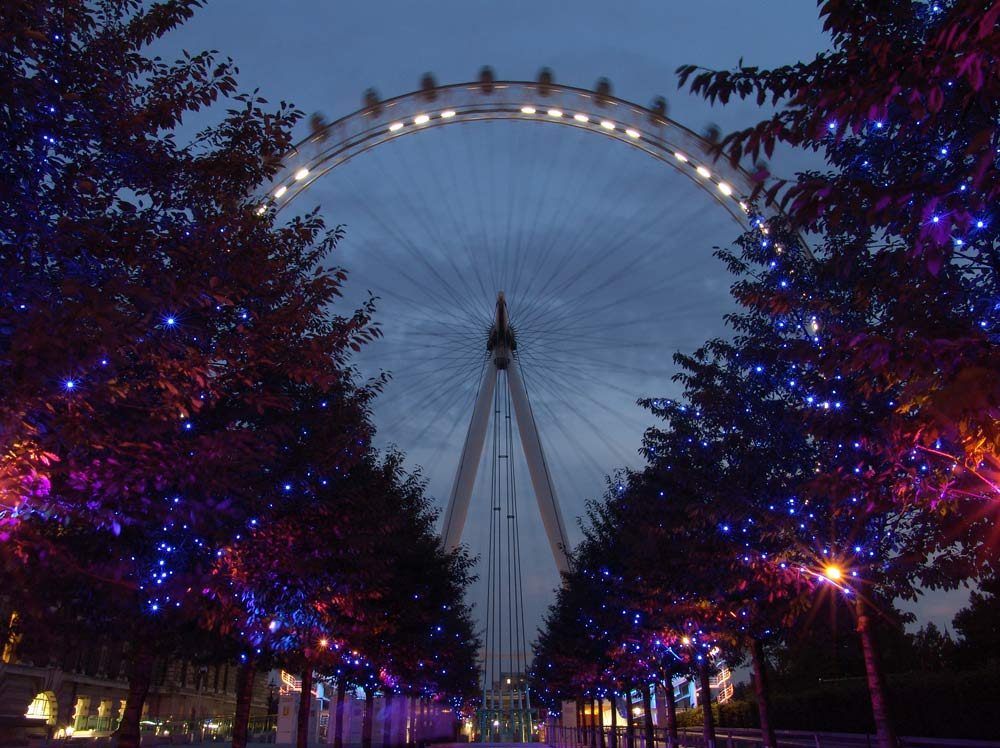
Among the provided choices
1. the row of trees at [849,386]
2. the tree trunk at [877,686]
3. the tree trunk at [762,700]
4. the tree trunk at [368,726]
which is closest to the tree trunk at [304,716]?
the tree trunk at [368,726]

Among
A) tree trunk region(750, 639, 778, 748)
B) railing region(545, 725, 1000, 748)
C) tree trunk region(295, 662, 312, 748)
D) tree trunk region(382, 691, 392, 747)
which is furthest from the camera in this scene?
tree trunk region(382, 691, 392, 747)

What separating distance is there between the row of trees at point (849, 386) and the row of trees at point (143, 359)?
5.04 m

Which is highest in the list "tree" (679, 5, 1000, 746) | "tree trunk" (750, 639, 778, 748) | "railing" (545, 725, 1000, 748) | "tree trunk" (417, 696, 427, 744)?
"tree" (679, 5, 1000, 746)

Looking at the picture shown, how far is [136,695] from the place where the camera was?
38.0 ft

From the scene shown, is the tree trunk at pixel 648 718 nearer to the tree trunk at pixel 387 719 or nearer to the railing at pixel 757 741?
the railing at pixel 757 741

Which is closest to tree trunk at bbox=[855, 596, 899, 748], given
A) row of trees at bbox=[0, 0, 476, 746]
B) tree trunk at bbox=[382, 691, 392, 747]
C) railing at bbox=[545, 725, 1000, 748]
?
railing at bbox=[545, 725, 1000, 748]

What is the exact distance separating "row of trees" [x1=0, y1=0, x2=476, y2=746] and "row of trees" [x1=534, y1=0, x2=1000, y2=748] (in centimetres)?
504

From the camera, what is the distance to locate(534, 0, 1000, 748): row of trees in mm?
3906

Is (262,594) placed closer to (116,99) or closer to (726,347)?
(116,99)

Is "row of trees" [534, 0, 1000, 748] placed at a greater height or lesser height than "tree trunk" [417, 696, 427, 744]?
greater

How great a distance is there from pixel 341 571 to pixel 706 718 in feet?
33.6

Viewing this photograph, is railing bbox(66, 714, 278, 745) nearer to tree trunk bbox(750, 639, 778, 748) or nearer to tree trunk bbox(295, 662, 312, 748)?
tree trunk bbox(295, 662, 312, 748)

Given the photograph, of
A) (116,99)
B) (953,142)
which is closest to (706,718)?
Result: (953,142)

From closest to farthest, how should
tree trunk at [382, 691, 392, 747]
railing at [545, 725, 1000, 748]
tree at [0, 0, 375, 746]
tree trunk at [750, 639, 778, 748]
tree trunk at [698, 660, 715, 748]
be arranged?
tree at [0, 0, 375, 746] → railing at [545, 725, 1000, 748] → tree trunk at [750, 639, 778, 748] → tree trunk at [698, 660, 715, 748] → tree trunk at [382, 691, 392, 747]
